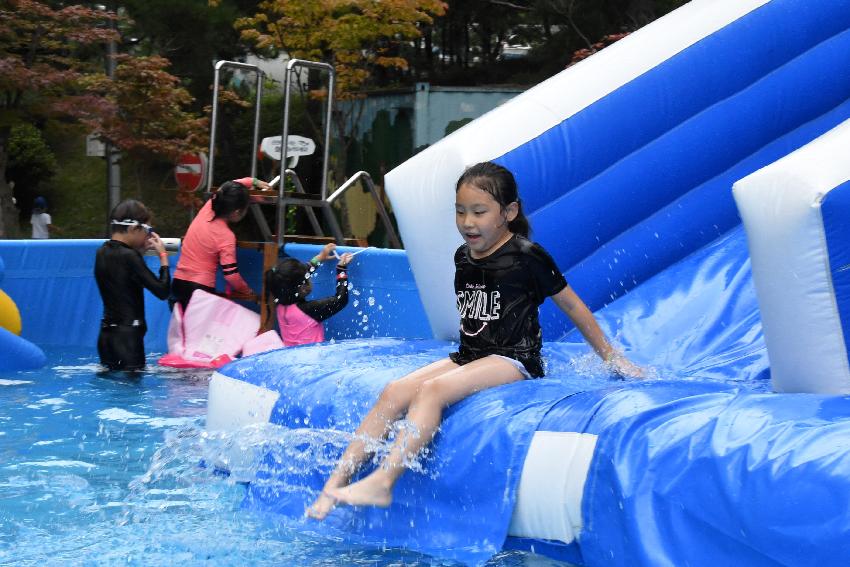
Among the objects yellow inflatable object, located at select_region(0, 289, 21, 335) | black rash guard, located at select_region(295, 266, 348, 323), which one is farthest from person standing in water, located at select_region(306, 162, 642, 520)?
yellow inflatable object, located at select_region(0, 289, 21, 335)

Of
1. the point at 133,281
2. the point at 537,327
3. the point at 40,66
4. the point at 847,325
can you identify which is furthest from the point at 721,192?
the point at 40,66

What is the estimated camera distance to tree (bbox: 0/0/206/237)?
10742mm

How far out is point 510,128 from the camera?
13.3 ft

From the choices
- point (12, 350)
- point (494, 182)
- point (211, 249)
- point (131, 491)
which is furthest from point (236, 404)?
point (211, 249)

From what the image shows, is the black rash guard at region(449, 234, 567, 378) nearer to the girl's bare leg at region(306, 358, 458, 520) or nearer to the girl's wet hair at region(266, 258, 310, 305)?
the girl's bare leg at region(306, 358, 458, 520)

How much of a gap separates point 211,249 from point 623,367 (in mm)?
3581

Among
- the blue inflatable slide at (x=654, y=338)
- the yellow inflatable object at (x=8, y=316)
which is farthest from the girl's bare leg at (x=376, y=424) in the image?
the yellow inflatable object at (x=8, y=316)

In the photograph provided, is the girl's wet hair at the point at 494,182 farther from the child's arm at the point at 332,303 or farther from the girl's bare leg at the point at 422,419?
the child's arm at the point at 332,303

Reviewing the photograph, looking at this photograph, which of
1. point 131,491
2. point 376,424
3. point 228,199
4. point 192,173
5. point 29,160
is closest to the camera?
point 376,424

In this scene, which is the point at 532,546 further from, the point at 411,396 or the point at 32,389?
the point at 32,389

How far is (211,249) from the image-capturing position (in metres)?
6.38

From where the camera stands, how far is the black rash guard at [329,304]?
19.3 ft

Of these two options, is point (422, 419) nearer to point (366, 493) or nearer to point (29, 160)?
point (366, 493)

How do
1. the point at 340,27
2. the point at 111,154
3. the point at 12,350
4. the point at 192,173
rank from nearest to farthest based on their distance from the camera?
1. the point at 12,350
2. the point at 340,27
3. the point at 192,173
4. the point at 111,154
